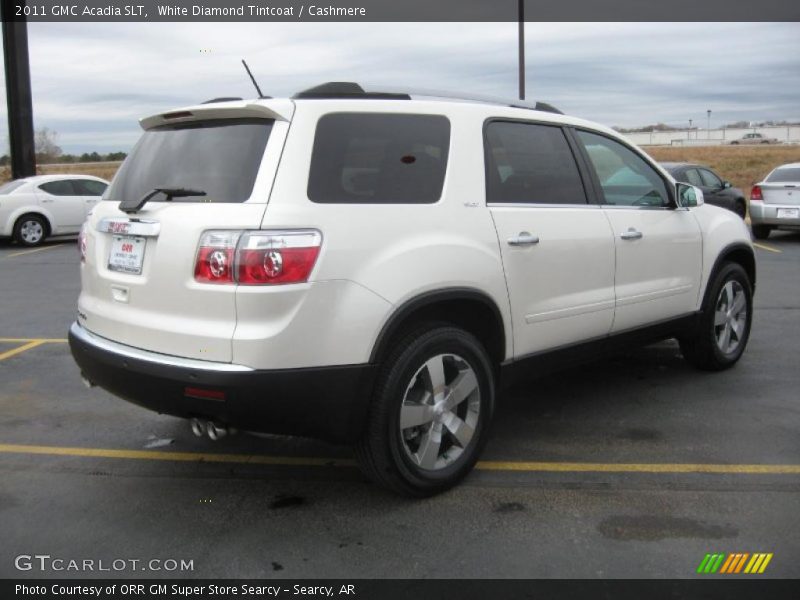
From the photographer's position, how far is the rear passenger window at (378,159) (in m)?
3.49

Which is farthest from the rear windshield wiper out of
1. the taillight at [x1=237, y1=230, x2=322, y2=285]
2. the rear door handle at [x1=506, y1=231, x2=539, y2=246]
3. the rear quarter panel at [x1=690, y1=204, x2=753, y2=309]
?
the rear quarter panel at [x1=690, y1=204, x2=753, y2=309]

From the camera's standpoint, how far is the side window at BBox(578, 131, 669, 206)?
4848mm

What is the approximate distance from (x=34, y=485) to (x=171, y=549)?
1.11m

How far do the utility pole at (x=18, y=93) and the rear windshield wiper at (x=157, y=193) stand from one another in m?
19.1

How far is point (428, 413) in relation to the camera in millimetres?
3730

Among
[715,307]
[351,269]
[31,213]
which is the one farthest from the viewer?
[31,213]

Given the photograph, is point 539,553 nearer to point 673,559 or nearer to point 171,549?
point 673,559

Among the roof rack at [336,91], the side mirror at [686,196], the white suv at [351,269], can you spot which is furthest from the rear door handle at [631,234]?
the roof rack at [336,91]

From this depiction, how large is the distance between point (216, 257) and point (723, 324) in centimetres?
404

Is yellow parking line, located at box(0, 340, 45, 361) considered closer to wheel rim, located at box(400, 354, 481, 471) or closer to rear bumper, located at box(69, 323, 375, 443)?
rear bumper, located at box(69, 323, 375, 443)

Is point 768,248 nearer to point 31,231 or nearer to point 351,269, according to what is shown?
point 351,269

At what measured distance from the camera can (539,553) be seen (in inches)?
129

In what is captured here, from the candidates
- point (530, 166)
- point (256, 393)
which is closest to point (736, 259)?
point (530, 166)

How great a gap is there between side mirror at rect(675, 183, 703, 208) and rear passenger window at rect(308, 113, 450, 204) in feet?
6.92
